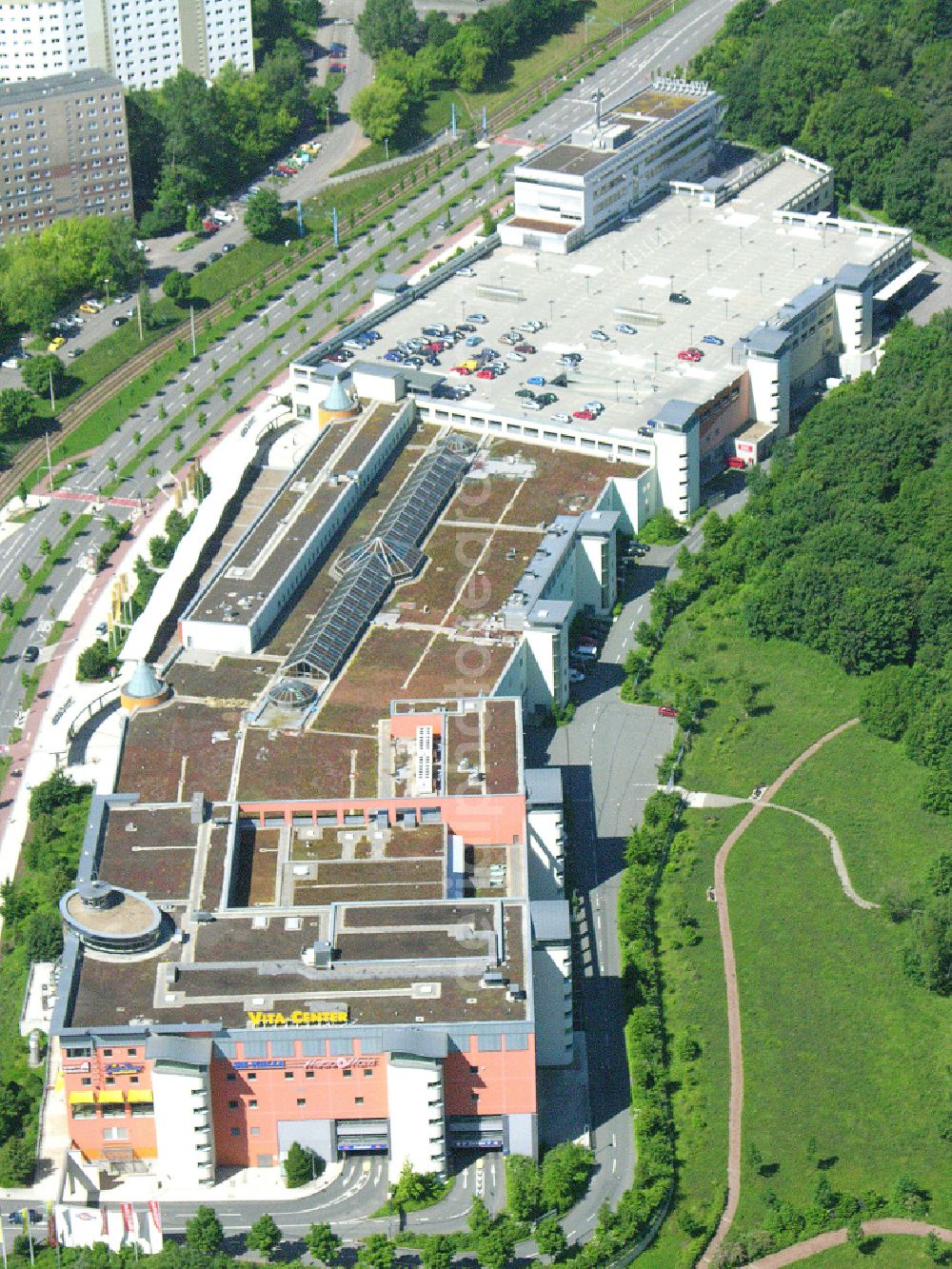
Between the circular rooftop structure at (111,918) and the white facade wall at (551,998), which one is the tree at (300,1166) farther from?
the white facade wall at (551,998)

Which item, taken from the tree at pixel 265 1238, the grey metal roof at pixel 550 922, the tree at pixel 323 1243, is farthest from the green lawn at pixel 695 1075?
the tree at pixel 265 1238

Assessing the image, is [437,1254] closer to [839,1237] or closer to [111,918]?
[839,1237]

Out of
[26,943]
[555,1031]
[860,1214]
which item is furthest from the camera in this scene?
[26,943]

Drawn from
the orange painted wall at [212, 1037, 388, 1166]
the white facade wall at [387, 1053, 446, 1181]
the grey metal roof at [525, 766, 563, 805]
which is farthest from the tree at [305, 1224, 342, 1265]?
the grey metal roof at [525, 766, 563, 805]

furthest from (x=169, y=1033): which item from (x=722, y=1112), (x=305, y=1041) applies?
(x=722, y=1112)

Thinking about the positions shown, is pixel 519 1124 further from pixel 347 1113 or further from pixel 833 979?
pixel 833 979

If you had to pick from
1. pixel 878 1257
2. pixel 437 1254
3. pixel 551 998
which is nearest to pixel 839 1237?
pixel 878 1257
